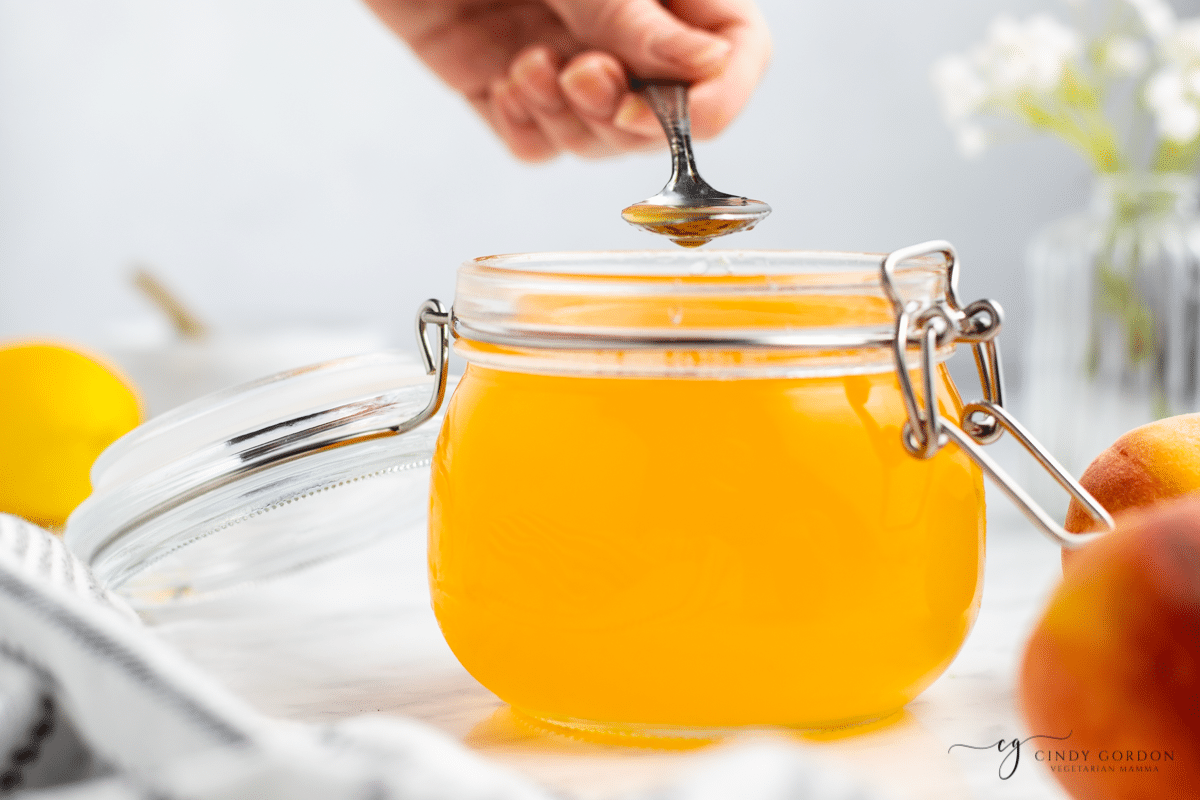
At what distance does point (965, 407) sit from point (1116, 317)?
Result: 68 cm

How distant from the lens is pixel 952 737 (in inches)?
15.5

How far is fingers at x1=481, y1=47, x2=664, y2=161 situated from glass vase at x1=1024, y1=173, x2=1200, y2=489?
0.46 meters

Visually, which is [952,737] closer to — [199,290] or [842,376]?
[842,376]

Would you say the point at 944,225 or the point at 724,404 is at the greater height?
the point at 724,404

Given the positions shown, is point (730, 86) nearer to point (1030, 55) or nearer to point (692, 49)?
point (692, 49)

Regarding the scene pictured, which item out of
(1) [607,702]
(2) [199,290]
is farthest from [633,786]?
(2) [199,290]

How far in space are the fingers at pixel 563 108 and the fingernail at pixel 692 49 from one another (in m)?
0.04

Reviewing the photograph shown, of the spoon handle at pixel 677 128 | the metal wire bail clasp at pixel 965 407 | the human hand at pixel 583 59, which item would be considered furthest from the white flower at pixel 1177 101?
the metal wire bail clasp at pixel 965 407

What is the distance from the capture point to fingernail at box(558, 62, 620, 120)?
0.68 m

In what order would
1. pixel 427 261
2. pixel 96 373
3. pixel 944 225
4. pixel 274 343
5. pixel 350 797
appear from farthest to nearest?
pixel 427 261 < pixel 944 225 < pixel 274 343 < pixel 96 373 < pixel 350 797

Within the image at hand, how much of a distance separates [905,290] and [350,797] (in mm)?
246

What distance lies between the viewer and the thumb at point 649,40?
64cm

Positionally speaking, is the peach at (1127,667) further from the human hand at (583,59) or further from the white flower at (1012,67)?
the white flower at (1012,67)

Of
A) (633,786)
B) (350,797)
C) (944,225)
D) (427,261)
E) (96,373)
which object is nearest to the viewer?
(350,797)
